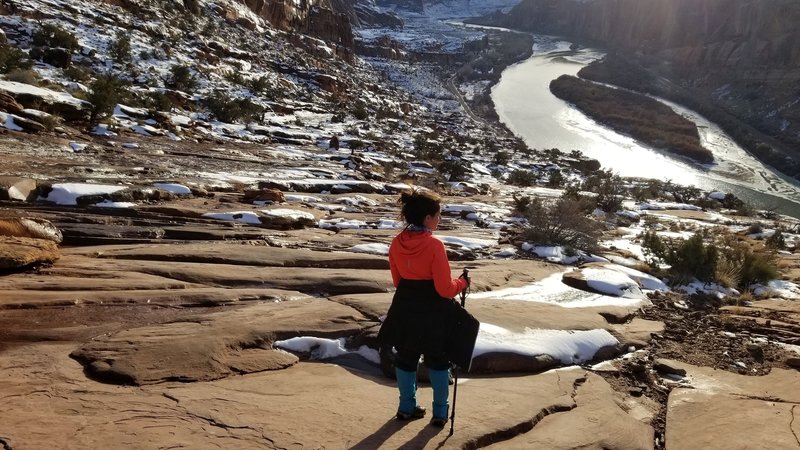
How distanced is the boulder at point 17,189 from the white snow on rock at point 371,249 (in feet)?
13.9

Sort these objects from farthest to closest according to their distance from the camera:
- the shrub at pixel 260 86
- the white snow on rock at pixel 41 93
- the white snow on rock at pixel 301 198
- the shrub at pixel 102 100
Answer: the shrub at pixel 260 86 → the shrub at pixel 102 100 → the white snow on rock at pixel 41 93 → the white snow on rock at pixel 301 198

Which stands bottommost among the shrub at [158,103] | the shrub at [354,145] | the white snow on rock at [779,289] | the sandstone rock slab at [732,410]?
the sandstone rock slab at [732,410]

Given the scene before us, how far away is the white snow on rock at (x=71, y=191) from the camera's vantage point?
7055mm

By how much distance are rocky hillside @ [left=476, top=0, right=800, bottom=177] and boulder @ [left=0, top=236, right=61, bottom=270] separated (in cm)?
4935

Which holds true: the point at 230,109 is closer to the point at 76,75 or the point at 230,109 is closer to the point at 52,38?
the point at 76,75

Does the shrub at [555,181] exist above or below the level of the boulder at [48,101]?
below

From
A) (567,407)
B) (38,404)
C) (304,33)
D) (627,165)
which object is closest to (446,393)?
(567,407)

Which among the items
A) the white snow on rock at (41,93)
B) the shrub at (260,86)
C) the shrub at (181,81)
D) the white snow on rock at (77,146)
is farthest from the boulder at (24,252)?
the shrub at (260,86)

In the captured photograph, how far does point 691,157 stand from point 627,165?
7.86 metres

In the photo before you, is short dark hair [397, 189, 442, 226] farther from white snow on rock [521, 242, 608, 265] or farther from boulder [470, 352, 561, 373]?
white snow on rock [521, 242, 608, 265]

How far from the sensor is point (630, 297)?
7.00 metres

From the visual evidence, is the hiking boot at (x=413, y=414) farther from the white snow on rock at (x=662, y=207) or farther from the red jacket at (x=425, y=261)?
the white snow on rock at (x=662, y=207)

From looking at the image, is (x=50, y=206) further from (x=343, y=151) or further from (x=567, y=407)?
(x=343, y=151)

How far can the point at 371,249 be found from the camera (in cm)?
746
